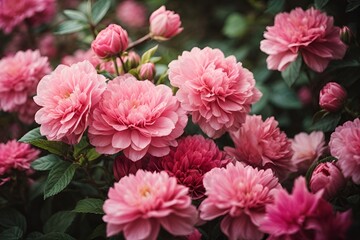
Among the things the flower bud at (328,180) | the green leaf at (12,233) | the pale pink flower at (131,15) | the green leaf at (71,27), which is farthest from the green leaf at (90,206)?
the pale pink flower at (131,15)

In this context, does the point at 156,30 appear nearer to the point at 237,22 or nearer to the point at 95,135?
the point at 95,135

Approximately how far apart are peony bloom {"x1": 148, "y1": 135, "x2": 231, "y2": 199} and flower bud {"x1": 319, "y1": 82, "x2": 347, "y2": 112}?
28cm

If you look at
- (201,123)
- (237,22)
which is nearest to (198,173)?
(201,123)

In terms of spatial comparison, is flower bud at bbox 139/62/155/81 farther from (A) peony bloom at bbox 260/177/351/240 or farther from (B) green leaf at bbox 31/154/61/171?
(A) peony bloom at bbox 260/177/351/240

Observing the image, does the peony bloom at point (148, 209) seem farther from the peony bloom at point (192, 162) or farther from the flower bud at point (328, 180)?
the flower bud at point (328, 180)

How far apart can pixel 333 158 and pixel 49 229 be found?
68cm

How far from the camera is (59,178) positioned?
0.89 metres

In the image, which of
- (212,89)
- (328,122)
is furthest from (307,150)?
(212,89)

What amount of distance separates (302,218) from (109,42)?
555 mm

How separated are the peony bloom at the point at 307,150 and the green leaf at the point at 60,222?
563 millimetres

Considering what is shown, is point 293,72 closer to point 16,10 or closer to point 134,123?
point 134,123

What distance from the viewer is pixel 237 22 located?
162 cm

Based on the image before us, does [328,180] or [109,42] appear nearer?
[328,180]

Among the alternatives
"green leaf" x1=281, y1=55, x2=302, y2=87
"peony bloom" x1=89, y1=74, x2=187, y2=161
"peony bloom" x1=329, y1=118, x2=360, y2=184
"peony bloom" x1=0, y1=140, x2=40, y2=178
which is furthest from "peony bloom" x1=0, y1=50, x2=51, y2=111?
"peony bloom" x1=329, y1=118, x2=360, y2=184
